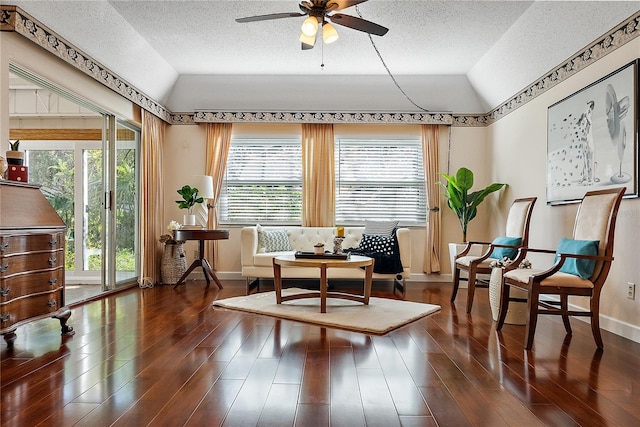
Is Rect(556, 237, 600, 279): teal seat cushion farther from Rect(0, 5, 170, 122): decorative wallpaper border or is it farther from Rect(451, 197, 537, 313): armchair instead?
Rect(0, 5, 170, 122): decorative wallpaper border

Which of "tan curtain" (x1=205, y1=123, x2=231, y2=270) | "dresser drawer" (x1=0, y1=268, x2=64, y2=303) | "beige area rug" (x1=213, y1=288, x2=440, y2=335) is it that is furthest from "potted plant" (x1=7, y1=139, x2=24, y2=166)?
"tan curtain" (x1=205, y1=123, x2=231, y2=270)

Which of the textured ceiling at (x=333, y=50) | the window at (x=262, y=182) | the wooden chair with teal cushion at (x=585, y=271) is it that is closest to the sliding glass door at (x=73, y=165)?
the textured ceiling at (x=333, y=50)

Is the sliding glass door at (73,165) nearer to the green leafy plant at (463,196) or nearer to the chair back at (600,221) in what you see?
the green leafy plant at (463,196)

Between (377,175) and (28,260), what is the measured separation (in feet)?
15.5

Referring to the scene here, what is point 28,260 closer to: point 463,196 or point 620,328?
point 620,328

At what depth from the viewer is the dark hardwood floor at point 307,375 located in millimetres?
1899

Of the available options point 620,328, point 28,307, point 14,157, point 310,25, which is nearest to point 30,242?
point 28,307

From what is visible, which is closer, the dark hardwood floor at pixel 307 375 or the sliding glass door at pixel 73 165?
the dark hardwood floor at pixel 307 375

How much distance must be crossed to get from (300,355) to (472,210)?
397 centimetres

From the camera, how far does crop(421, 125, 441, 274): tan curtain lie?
646 centimetres

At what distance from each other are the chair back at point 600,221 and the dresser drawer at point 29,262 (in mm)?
3787

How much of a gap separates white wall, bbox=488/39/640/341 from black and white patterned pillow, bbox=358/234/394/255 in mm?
1608

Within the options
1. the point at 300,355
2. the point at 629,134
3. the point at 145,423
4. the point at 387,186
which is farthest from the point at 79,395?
the point at 387,186

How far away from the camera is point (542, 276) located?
9.93ft
